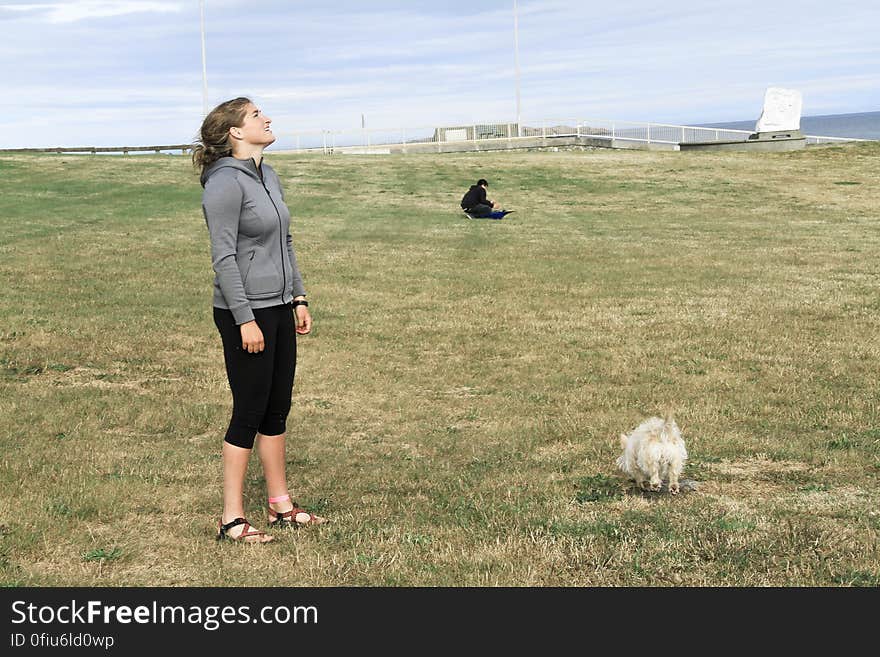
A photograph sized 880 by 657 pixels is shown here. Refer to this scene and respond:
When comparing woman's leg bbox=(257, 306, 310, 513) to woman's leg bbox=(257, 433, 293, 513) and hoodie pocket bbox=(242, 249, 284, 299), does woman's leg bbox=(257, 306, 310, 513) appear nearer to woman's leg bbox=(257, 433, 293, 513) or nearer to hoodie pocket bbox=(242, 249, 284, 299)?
woman's leg bbox=(257, 433, 293, 513)

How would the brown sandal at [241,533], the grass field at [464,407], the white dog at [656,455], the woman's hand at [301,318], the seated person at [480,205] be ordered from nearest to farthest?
the grass field at [464,407] → the brown sandal at [241,533] → the woman's hand at [301,318] → the white dog at [656,455] → the seated person at [480,205]

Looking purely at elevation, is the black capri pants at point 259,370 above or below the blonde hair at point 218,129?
below

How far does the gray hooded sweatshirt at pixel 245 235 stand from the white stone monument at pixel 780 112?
45.6m

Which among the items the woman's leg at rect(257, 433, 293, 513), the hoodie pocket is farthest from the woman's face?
the woman's leg at rect(257, 433, 293, 513)

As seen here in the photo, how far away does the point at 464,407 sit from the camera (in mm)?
8656

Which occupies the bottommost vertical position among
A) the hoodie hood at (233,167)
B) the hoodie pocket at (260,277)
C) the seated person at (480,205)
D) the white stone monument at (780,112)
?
the seated person at (480,205)

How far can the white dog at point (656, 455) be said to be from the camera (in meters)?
5.69

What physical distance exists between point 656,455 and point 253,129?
3.05m

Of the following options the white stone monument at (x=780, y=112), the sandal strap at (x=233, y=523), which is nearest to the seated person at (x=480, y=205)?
the sandal strap at (x=233, y=523)

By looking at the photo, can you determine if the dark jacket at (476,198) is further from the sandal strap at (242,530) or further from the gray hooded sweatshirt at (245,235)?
the sandal strap at (242,530)

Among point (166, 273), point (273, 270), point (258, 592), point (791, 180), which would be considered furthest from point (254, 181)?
point (791, 180)

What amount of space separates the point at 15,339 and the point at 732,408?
7.82m

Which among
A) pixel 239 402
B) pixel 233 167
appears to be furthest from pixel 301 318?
pixel 233 167

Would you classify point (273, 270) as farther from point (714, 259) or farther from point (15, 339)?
point (714, 259)
